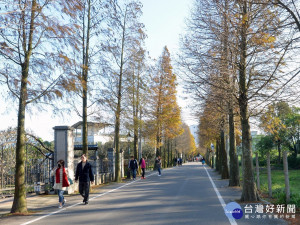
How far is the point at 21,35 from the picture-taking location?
436 inches

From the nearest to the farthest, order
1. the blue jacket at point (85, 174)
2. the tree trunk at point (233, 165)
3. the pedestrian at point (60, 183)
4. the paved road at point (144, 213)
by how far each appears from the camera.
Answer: the paved road at point (144, 213) → the pedestrian at point (60, 183) → the blue jacket at point (85, 174) → the tree trunk at point (233, 165)

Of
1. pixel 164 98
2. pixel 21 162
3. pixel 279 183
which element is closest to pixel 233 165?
pixel 279 183

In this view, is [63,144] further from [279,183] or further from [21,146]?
[279,183]

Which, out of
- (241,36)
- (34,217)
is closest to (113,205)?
(34,217)

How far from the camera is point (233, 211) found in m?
10.4

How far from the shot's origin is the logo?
376 inches

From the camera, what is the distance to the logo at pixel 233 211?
955 centimetres

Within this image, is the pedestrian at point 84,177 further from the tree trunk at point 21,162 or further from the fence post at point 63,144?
the fence post at point 63,144

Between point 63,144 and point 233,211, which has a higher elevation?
point 63,144

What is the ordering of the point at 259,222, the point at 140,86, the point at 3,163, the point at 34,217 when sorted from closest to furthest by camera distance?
the point at 259,222 → the point at 34,217 → the point at 3,163 → the point at 140,86

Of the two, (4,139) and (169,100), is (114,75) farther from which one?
(169,100)

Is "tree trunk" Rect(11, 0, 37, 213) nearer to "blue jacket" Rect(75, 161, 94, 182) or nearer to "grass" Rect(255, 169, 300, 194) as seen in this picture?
"blue jacket" Rect(75, 161, 94, 182)

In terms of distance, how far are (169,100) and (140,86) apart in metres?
14.9

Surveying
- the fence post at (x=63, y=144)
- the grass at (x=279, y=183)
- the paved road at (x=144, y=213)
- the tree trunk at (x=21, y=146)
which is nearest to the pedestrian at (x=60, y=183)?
the paved road at (x=144, y=213)
